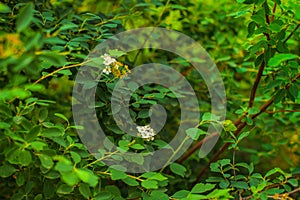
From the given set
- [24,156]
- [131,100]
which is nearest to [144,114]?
[131,100]

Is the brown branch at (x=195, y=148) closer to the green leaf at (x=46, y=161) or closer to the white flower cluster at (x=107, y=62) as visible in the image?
the white flower cluster at (x=107, y=62)

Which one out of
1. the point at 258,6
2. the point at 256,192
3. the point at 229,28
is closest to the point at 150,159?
the point at 256,192

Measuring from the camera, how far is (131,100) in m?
1.27

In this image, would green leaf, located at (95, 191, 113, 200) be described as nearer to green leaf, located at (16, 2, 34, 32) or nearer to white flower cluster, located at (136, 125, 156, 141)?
white flower cluster, located at (136, 125, 156, 141)

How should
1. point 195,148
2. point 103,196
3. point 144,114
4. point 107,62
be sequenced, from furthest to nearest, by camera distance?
point 195,148 → point 144,114 → point 107,62 → point 103,196

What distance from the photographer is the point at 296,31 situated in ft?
Result: 4.36

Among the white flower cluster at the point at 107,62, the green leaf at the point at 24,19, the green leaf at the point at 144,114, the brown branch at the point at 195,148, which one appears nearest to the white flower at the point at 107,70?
the white flower cluster at the point at 107,62

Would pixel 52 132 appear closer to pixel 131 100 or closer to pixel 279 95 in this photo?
pixel 131 100

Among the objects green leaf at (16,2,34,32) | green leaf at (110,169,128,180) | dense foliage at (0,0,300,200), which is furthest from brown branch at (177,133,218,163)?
green leaf at (16,2,34,32)

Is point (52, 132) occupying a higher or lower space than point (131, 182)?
higher

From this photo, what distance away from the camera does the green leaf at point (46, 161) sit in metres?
0.92

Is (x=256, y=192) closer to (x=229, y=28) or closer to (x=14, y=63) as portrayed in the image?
(x=14, y=63)

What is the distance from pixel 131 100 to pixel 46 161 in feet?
1.31

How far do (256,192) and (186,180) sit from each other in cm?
50
